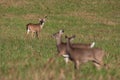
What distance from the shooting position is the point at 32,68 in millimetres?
12109

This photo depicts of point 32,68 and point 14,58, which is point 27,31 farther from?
point 32,68

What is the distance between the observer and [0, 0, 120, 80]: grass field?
11.5 metres

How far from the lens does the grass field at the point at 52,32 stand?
37.9 feet

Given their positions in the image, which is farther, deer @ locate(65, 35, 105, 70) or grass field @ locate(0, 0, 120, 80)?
deer @ locate(65, 35, 105, 70)

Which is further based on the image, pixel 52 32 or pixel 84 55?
pixel 52 32

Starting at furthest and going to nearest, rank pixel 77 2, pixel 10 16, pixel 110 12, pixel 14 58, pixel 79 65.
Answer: pixel 77 2 < pixel 110 12 < pixel 10 16 < pixel 14 58 < pixel 79 65

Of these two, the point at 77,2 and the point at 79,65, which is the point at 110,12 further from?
the point at 79,65

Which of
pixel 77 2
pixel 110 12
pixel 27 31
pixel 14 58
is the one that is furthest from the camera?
pixel 77 2

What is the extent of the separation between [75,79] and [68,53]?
3.18 m

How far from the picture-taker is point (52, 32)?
33.0 metres

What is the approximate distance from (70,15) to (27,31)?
43.9 ft

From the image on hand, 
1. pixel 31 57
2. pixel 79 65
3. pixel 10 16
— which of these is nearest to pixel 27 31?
pixel 10 16

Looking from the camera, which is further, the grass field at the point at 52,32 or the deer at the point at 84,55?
the deer at the point at 84,55

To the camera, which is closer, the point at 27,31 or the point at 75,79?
the point at 75,79
